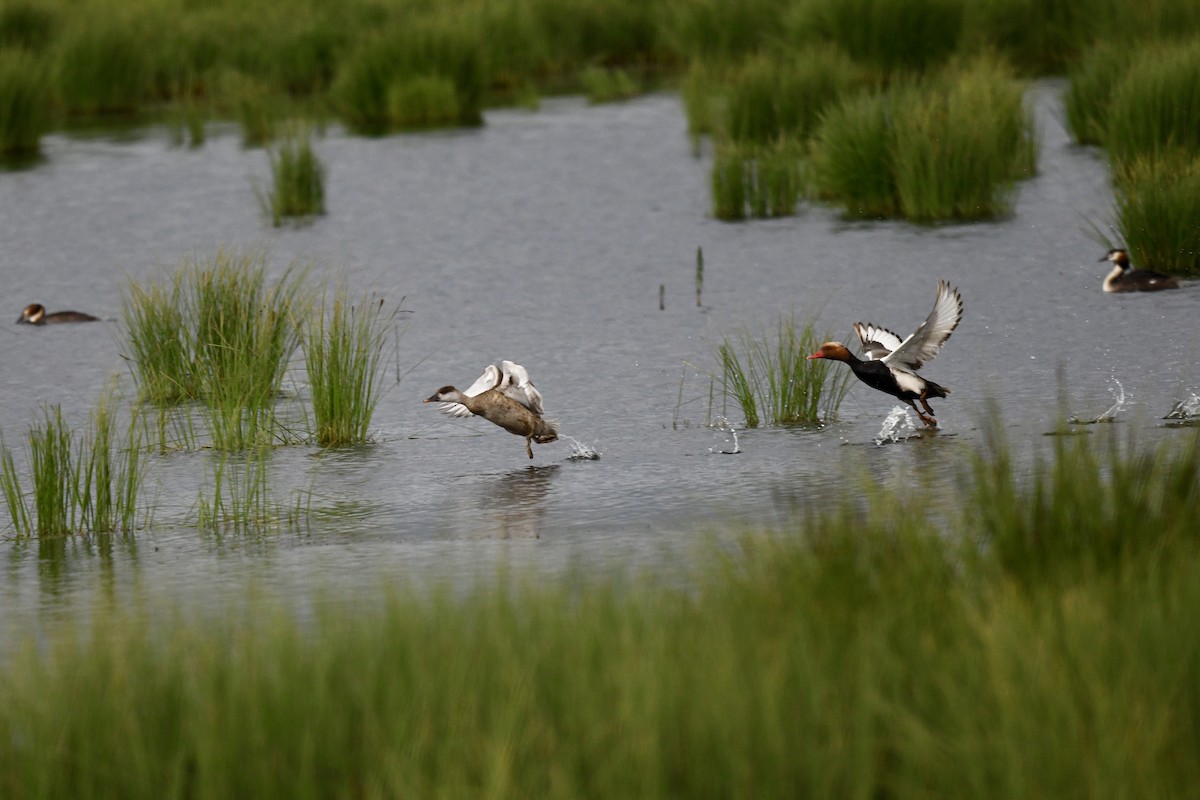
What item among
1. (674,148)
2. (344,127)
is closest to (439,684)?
(674,148)

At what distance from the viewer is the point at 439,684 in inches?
162

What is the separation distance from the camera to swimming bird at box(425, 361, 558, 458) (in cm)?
844

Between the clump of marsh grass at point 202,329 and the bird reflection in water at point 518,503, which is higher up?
the clump of marsh grass at point 202,329

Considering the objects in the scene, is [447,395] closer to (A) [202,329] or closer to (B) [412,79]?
(A) [202,329]

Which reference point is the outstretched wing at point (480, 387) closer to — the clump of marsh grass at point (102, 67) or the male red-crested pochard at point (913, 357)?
the male red-crested pochard at point (913, 357)

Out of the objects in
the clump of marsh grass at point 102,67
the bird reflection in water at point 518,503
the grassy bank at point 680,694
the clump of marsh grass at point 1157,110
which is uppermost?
the clump of marsh grass at point 102,67

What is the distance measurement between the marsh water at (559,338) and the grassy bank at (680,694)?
19.2 inches

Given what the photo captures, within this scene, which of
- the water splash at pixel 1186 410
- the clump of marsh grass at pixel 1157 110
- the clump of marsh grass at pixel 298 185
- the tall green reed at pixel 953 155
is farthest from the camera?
the clump of marsh grass at pixel 298 185

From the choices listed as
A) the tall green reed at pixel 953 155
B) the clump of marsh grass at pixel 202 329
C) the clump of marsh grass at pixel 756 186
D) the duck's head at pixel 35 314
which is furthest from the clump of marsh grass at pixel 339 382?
the clump of marsh grass at pixel 756 186

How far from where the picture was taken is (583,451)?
28.4ft

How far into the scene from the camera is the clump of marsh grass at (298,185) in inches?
687

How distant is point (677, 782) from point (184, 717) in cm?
122

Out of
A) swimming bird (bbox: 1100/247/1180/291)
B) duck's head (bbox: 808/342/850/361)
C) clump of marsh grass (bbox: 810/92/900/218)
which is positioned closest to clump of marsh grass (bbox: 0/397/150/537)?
duck's head (bbox: 808/342/850/361)

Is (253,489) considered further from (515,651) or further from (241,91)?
(241,91)
